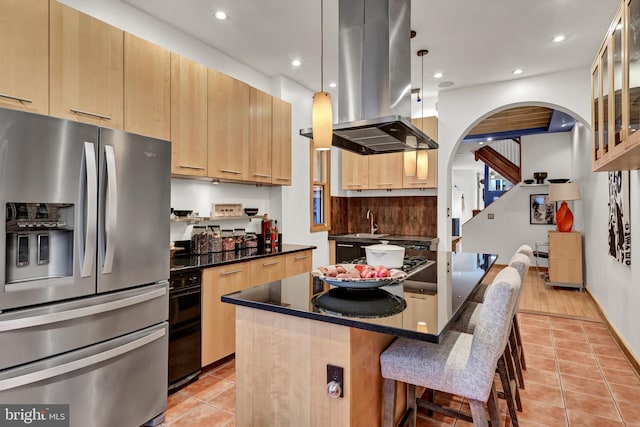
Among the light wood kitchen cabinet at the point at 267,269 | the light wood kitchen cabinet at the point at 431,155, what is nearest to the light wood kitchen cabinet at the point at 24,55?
the light wood kitchen cabinet at the point at 267,269

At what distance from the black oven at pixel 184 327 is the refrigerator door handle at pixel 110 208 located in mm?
583

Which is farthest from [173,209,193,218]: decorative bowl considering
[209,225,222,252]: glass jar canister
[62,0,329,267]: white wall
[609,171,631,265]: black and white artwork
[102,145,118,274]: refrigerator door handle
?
[609,171,631,265]: black and white artwork

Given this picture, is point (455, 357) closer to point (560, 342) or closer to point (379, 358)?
point (379, 358)

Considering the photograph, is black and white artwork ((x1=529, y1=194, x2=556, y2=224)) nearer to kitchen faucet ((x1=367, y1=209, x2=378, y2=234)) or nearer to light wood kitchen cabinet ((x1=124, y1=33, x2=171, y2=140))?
kitchen faucet ((x1=367, y1=209, x2=378, y2=234))

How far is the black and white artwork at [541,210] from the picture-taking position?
A: 7371 millimetres

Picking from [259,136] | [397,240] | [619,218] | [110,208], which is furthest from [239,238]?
[619,218]

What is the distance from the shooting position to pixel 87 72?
2279mm

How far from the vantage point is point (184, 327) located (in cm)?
260

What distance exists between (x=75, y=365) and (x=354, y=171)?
4434 millimetres

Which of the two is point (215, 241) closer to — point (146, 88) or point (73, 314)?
point (146, 88)

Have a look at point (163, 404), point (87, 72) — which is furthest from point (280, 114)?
point (163, 404)

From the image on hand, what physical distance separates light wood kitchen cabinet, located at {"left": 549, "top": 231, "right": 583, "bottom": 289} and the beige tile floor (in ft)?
7.93

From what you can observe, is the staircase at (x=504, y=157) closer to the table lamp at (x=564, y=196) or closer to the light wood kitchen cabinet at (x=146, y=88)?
the table lamp at (x=564, y=196)

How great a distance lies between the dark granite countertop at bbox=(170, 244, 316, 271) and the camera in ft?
8.93
